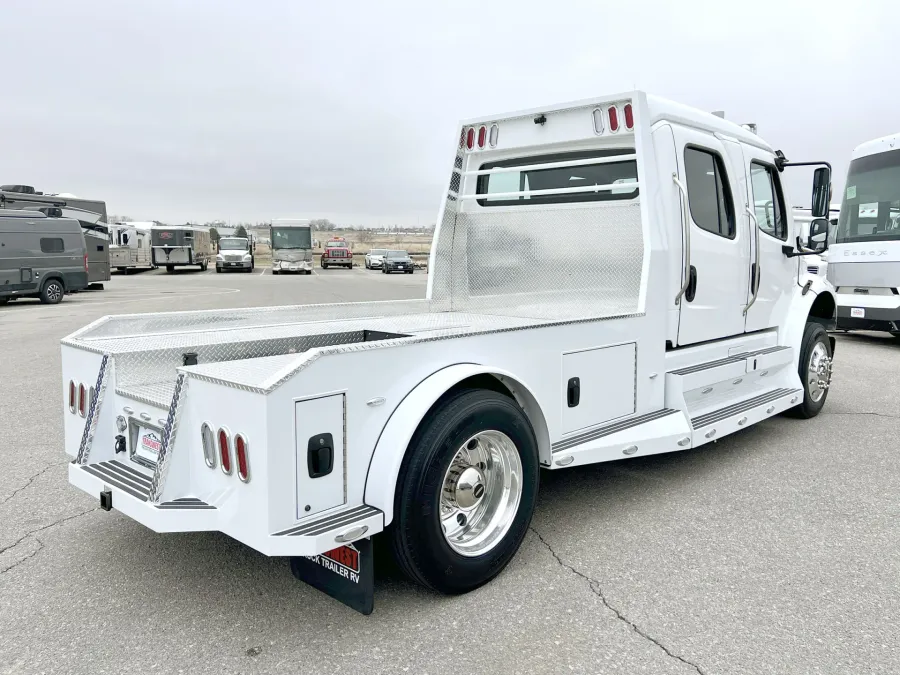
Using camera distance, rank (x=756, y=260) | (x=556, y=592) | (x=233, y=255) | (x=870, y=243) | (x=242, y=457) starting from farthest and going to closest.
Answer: (x=233, y=255), (x=870, y=243), (x=756, y=260), (x=556, y=592), (x=242, y=457)

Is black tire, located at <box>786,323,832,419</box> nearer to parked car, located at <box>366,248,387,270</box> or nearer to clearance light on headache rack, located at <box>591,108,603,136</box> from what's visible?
clearance light on headache rack, located at <box>591,108,603,136</box>

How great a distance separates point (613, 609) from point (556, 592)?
0.28 m

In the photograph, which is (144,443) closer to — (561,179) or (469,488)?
(469,488)

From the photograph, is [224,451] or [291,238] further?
[291,238]

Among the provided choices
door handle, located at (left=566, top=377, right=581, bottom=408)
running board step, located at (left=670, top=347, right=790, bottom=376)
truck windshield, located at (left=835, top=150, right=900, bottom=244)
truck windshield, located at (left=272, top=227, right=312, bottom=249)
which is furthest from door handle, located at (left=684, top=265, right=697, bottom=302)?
truck windshield, located at (left=272, top=227, right=312, bottom=249)

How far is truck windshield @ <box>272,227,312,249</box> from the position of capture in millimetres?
38188

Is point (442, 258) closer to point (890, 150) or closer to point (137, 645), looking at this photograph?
point (137, 645)

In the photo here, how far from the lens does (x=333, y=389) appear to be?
8.86 ft

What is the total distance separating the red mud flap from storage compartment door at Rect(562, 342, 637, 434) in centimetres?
145

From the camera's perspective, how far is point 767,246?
19.0 feet

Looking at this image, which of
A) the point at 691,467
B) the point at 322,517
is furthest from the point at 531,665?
the point at 691,467

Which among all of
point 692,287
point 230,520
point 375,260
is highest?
point 375,260

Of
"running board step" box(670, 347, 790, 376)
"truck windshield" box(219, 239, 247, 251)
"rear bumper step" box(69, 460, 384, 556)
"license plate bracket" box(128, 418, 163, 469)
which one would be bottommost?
"rear bumper step" box(69, 460, 384, 556)

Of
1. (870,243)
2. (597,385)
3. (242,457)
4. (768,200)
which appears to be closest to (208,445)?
(242,457)
